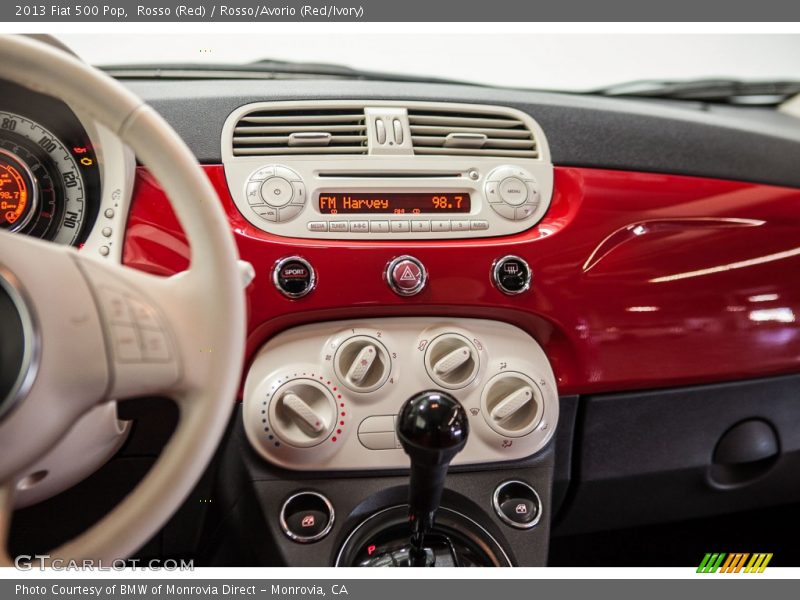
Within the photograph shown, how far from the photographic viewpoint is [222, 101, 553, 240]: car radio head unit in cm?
89

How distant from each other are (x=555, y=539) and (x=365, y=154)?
0.97 meters

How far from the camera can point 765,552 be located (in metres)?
1.41

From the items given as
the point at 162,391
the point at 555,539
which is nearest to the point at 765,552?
the point at 555,539

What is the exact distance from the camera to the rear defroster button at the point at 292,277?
2.85ft

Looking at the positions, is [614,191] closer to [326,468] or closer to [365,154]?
[365,154]

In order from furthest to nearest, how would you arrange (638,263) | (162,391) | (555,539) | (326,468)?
(555,539) < (638,263) < (326,468) < (162,391)

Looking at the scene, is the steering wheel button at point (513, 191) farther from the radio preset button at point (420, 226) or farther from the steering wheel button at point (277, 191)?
the steering wheel button at point (277, 191)

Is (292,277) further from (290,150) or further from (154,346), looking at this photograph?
(154,346)

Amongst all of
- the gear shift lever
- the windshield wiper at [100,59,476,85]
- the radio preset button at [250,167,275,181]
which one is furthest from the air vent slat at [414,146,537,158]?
the gear shift lever

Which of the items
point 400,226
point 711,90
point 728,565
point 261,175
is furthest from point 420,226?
point 711,90

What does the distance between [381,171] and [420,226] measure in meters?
0.11

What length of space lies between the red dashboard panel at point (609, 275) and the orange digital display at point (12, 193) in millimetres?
134

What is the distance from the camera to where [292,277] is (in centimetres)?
87

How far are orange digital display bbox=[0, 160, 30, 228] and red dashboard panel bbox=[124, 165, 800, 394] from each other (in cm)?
13
